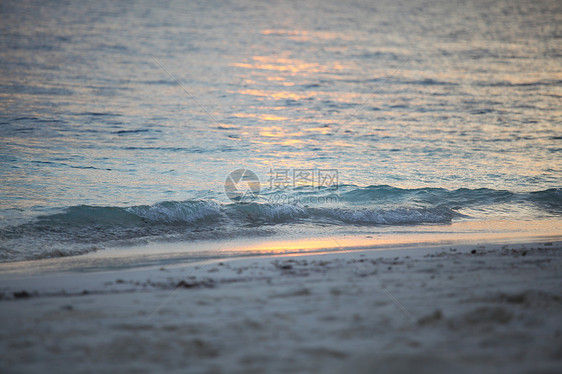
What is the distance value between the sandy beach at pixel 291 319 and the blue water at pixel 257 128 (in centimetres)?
279

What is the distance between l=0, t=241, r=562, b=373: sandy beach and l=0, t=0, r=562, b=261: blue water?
9.15ft

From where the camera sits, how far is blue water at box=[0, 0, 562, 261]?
9.49 m

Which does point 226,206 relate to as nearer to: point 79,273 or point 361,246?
point 361,246

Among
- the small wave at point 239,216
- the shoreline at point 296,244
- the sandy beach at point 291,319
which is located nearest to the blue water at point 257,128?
the small wave at point 239,216

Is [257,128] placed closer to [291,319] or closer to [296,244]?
[296,244]

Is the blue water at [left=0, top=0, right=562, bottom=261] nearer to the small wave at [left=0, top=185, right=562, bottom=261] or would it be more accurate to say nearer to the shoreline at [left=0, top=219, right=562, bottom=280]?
the small wave at [left=0, top=185, right=562, bottom=261]

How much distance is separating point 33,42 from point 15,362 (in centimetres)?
2750

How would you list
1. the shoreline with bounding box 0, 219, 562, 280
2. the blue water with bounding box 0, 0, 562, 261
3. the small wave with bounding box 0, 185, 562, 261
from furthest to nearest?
the blue water with bounding box 0, 0, 562, 261
the small wave with bounding box 0, 185, 562, 261
the shoreline with bounding box 0, 219, 562, 280

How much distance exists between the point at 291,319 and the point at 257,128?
512 inches

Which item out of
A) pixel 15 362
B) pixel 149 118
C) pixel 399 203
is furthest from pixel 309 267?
pixel 149 118

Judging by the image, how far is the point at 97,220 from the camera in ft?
28.2

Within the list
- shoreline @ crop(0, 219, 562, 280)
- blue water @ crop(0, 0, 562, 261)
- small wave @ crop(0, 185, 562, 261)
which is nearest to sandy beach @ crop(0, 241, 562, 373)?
shoreline @ crop(0, 219, 562, 280)

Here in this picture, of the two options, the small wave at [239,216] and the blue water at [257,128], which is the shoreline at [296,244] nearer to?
the small wave at [239,216]

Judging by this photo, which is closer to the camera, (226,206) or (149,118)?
(226,206)
